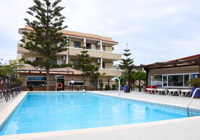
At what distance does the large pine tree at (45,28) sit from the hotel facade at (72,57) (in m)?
2.37

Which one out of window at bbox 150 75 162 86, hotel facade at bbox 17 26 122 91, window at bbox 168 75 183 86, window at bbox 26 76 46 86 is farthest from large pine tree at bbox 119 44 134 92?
window at bbox 168 75 183 86

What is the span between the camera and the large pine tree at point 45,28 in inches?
754

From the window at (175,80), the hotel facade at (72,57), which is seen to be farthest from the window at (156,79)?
the hotel facade at (72,57)

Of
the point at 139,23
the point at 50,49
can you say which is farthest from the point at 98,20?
the point at 50,49

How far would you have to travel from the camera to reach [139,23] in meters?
18.1

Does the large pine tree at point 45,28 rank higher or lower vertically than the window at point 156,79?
higher

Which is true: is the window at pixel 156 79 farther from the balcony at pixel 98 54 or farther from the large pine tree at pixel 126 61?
the large pine tree at pixel 126 61

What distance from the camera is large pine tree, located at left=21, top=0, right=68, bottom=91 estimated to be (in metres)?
19.2

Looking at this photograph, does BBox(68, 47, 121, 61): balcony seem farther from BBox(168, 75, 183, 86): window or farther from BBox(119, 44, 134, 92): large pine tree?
BBox(168, 75, 183, 86): window

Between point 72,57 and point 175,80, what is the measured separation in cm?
1445

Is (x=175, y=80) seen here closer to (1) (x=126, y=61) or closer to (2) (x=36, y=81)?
(2) (x=36, y=81)

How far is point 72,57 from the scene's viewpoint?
25406 mm

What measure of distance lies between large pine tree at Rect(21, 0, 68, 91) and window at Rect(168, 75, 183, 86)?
11.5 metres

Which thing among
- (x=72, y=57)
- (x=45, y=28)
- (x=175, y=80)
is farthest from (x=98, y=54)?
(x=175, y=80)
